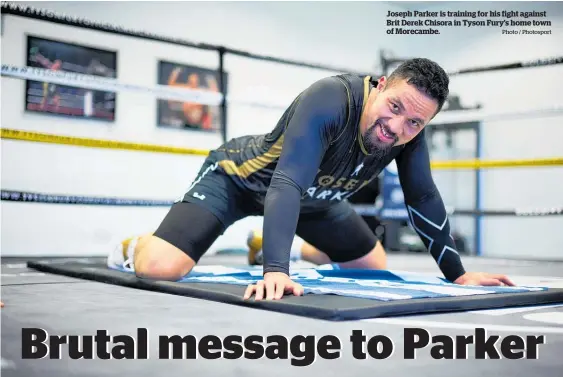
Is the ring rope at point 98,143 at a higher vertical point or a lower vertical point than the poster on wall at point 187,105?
lower

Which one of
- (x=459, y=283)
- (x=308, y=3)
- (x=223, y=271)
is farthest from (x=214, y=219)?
(x=308, y=3)

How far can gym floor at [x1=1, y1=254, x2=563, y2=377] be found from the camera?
0.85 metres

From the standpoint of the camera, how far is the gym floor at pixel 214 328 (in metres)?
0.85

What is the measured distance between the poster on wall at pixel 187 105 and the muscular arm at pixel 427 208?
3646mm

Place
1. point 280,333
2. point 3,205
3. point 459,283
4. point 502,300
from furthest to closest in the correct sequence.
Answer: point 3,205
point 459,283
point 502,300
point 280,333

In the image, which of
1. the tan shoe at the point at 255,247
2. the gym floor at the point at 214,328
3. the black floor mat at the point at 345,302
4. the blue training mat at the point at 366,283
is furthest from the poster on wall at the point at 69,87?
the black floor mat at the point at 345,302

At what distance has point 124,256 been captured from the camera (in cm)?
228

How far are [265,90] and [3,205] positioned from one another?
2.51 metres

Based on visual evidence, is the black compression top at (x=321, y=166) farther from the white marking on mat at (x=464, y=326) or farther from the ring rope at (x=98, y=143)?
the ring rope at (x=98, y=143)

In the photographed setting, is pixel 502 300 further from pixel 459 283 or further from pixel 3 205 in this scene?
pixel 3 205

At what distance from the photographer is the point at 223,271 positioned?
2.21 metres

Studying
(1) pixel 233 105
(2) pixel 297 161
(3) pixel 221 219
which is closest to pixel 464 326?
(2) pixel 297 161

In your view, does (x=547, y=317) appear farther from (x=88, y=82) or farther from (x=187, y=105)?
(x=187, y=105)

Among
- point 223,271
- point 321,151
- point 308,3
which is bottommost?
point 223,271
